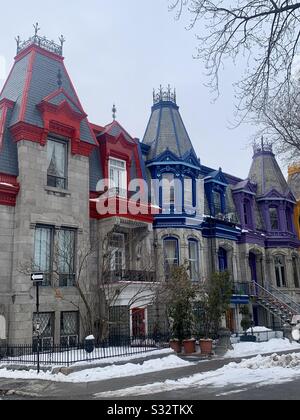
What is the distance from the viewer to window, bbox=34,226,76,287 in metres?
21.0

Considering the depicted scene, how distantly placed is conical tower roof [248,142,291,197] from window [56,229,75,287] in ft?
65.9

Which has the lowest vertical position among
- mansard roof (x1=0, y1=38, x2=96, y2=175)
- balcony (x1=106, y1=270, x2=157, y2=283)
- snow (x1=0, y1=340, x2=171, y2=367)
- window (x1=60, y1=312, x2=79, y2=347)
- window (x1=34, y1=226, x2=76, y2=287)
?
snow (x1=0, y1=340, x2=171, y2=367)

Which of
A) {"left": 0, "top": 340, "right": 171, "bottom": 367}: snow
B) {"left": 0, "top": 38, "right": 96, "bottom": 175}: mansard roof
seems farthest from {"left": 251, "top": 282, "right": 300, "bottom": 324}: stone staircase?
{"left": 0, "top": 38, "right": 96, "bottom": 175}: mansard roof

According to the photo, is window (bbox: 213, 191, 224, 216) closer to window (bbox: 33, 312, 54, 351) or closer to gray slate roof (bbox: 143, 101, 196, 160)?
gray slate roof (bbox: 143, 101, 196, 160)

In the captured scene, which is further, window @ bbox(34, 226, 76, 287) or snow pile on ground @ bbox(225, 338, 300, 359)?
window @ bbox(34, 226, 76, 287)

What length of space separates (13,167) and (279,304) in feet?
64.4

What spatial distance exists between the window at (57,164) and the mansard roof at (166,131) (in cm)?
739

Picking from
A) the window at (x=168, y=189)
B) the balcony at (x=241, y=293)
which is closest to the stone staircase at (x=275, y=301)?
the balcony at (x=241, y=293)

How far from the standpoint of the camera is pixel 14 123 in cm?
2142

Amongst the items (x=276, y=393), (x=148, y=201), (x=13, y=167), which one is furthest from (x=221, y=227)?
(x=276, y=393)

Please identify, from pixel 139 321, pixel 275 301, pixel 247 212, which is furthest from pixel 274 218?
pixel 139 321

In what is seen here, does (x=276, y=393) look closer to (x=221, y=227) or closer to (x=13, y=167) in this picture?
(x=13, y=167)

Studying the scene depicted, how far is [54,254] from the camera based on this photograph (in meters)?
21.2

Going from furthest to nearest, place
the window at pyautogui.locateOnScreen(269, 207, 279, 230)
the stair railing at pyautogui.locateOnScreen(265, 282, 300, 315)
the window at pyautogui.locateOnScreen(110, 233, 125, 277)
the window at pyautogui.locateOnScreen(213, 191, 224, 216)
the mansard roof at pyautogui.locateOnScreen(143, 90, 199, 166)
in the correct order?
the window at pyautogui.locateOnScreen(269, 207, 279, 230), the stair railing at pyautogui.locateOnScreen(265, 282, 300, 315), the window at pyautogui.locateOnScreen(213, 191, 224, 216), the mansard roof at pyautogui.locateOnScreen(143, 90, 199, 166), the window at pyautogui.locateOnScreen(110, 233, 125, 277)
